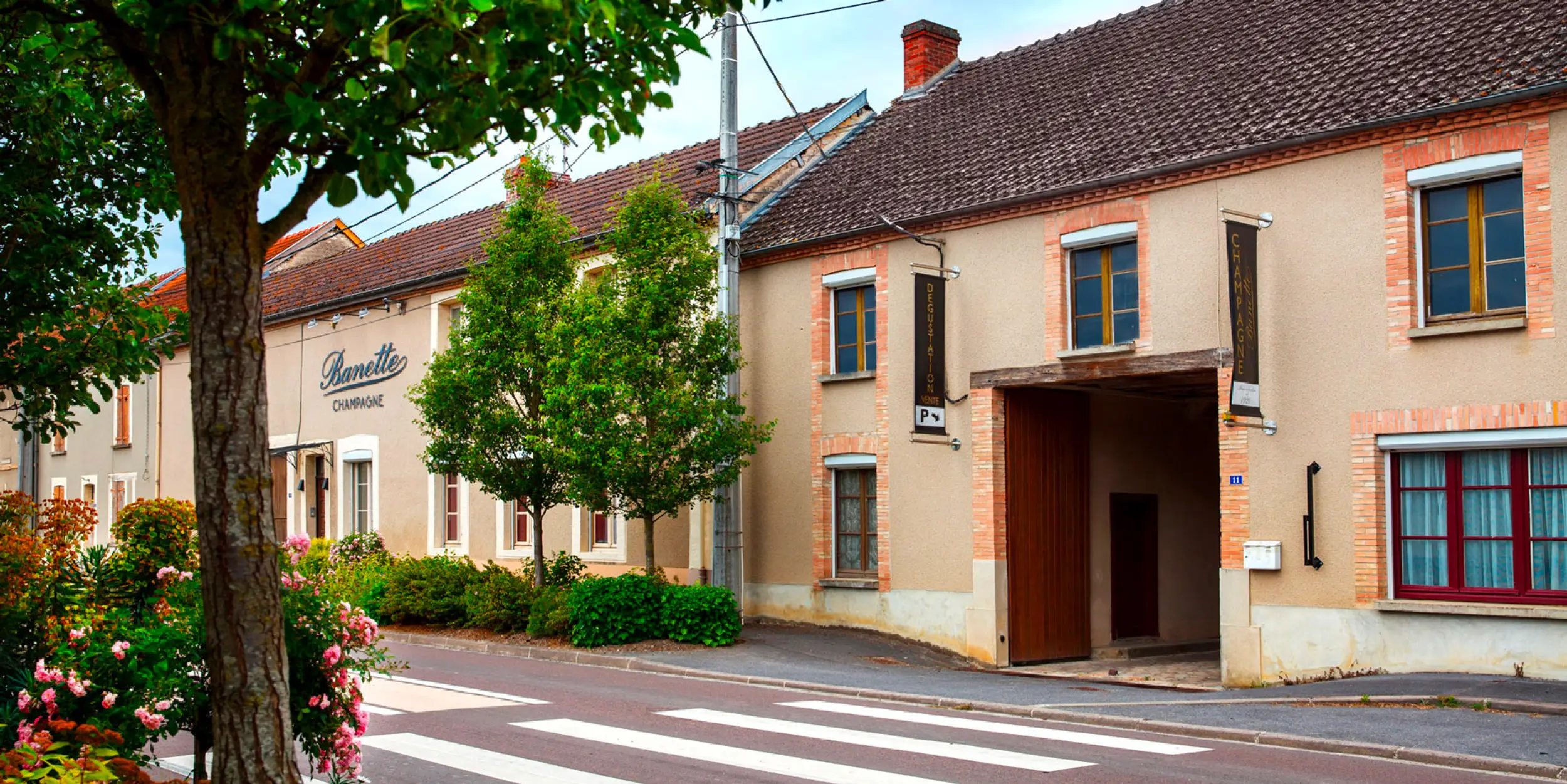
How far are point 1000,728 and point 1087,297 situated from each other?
7.28 meters

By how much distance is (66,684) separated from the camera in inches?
276

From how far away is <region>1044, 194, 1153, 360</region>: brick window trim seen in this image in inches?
647

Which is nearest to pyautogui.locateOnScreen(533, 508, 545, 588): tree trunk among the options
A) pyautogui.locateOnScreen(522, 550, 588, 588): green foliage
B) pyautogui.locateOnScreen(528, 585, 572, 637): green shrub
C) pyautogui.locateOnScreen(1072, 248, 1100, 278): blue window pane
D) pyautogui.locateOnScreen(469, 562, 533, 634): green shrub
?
pyautogui.locateOnScreen(522, 550, 588, 588): green foliage

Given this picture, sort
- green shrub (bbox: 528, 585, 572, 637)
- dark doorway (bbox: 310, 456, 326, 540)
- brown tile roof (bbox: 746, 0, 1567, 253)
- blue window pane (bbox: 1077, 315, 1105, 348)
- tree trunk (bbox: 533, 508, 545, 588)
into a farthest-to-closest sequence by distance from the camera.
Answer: dark doorway (bbox: 310, 456, 326, 540), tree trunk (bbox: 533, 508, 545, 588), green shrub (bbox: 528, 585, 572, 637), blue window pane (bbox: 1077, 315, 1105, 348), brown tile roof (bbox: 746, 0, 1567, 253)

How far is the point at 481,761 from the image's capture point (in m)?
9.56

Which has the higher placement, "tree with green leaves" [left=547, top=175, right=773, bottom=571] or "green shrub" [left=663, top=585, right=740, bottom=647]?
"tree with green leaves" [left=547, top=175, right=773, bottom=571]

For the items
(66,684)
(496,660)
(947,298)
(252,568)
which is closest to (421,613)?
(496,660)

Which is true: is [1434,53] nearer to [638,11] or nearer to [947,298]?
[947,298]

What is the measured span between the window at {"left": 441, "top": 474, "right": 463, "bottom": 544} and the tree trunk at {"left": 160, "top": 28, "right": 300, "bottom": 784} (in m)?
21.9

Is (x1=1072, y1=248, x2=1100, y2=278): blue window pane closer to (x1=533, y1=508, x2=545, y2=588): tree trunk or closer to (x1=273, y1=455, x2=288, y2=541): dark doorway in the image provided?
(x1=533, y1=508, x2=545, y2=588): tree trunk

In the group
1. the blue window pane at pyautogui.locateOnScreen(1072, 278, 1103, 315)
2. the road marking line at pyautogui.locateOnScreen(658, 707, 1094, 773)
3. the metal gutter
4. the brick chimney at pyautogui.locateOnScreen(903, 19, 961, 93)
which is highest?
the brick chimney at pyautogui.locateOnScreen(903, 19, 961, 93)

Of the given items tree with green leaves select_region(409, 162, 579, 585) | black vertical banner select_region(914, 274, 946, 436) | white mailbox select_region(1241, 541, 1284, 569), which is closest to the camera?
white mailbox select_region(1241, 541, 1284, 569)

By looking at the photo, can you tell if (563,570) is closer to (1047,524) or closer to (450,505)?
(450,505)

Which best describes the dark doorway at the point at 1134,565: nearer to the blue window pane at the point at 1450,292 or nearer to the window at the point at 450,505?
the blue window pane at the point at 1450,292
